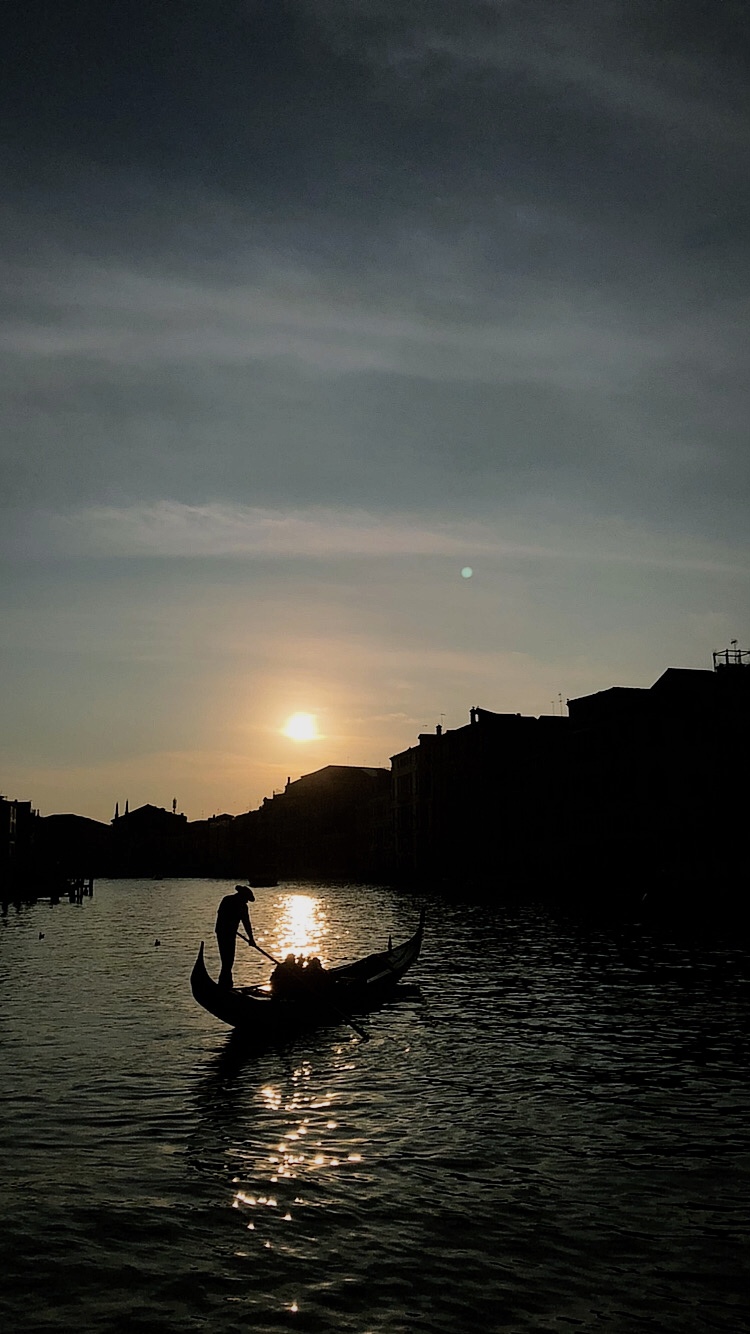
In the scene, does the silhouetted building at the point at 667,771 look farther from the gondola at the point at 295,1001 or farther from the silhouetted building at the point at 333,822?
the silhouetted building at the point at 333,822

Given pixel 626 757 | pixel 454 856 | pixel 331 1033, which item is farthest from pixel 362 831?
pixel 331 1033

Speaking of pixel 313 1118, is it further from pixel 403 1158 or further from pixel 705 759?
pixel 705 759

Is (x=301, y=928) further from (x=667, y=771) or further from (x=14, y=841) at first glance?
(x=14, y=841)

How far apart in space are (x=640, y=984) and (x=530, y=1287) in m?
20.4

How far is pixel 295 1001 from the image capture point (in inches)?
771

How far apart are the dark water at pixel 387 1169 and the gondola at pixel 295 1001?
1.56 ft

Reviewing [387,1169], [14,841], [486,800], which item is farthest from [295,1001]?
[14,841]

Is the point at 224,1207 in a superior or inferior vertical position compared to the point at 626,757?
inferior

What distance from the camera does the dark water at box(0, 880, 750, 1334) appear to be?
26.5ft

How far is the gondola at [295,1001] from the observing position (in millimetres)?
18234

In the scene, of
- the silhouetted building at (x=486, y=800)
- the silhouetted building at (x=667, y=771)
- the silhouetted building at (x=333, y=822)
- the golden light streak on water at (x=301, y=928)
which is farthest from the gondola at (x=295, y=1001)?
the silhouetted building at (x=333, y=822)

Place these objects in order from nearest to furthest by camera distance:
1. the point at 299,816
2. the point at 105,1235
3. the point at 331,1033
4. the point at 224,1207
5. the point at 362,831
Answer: the point at 105,1235 < the point at 224,1207 < the point at 331,1033 < the point at 362,831 < the point at 299,816

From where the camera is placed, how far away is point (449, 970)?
31.3m

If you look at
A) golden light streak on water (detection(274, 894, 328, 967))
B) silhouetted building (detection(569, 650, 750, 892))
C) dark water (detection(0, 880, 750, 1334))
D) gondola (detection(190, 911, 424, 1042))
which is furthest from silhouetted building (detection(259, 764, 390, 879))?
dark water (detection(0, 880, 750, 1334))
